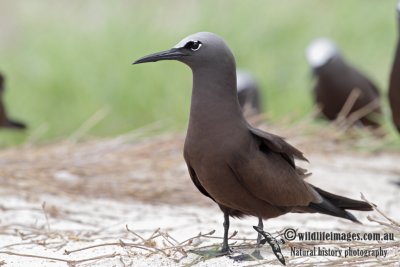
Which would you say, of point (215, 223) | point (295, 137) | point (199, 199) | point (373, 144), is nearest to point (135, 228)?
point (215, 223)

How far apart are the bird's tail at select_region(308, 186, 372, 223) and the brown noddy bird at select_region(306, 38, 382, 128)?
335 cm

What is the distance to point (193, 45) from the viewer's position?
273 centimetres

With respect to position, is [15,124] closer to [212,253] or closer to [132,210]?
[132,210]

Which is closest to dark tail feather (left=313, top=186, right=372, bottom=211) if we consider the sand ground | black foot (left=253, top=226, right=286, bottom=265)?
the sand ground

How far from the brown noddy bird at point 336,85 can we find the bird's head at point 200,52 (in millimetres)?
3700

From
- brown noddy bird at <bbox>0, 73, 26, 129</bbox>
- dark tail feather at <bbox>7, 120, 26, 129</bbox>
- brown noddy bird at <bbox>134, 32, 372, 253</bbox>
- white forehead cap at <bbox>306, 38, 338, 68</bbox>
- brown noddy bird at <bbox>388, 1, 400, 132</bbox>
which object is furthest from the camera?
white forehead cap at <bbox>306, 38, 338, 68</bbox>

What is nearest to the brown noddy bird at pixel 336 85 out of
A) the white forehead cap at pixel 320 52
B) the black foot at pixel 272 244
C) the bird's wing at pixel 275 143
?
the white forehead cap at pixel 320 52

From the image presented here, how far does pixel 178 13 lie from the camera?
8.14 metres

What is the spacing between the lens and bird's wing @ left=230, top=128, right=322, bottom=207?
2656 millimetres

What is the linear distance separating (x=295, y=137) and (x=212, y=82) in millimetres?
2257

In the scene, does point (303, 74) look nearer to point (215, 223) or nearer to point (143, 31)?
point (143, 31)

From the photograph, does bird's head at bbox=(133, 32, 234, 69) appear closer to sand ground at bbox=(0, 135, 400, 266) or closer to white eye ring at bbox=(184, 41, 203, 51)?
white eye ring at bbox=(184, 41, 203, 51)

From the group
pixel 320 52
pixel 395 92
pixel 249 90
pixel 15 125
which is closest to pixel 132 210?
pixel 15 125

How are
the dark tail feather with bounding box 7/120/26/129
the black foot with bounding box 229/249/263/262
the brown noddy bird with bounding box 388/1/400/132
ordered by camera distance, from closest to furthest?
the black foot with bounding box 229/249/263/262 < the brown noddy bird with bounding box 388/1/400/132 < the dark tail feather with bounding box 7/120/26/129
